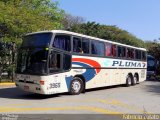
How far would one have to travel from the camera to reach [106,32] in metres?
64.0

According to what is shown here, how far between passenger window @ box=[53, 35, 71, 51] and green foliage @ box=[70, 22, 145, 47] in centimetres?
3964

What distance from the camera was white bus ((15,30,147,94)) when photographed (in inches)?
579

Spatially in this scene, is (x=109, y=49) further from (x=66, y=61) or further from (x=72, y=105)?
(x=72, y=105)

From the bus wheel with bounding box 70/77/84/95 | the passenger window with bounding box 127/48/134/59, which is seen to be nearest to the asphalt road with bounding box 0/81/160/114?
the bus wheel with bounding box 70/77/84/95

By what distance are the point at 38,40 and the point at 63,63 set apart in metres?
1.55

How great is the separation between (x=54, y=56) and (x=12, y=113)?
4.40 meters

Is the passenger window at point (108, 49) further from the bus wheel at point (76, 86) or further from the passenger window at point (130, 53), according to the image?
the bus wheel at point (76, 86)

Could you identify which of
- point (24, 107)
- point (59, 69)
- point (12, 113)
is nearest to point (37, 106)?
point (24, 107)

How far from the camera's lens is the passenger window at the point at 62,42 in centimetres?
1525

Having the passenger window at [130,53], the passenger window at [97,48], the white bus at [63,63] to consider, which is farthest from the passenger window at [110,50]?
the passenger window at [130,53]

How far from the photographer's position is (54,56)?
1497 cm

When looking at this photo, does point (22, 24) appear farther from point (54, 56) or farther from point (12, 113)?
point (12, 113)

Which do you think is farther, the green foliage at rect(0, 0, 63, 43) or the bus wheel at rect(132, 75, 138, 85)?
the bus wheel at rect(132, 75, 138, 85)

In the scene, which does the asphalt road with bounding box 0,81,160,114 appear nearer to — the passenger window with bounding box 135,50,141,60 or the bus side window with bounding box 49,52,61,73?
the bus side window with bounding box 49,52,61,73
